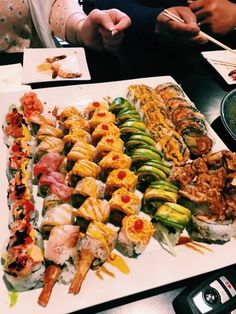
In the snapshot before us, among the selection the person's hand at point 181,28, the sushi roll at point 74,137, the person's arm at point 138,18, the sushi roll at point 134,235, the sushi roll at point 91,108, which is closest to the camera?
the sushi roll at point 134,235

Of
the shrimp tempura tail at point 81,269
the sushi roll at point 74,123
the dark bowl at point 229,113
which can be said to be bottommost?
the shrimp tempura tail at point 81,269

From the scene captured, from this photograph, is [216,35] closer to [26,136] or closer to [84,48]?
[84,48]

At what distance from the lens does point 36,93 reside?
227 cm

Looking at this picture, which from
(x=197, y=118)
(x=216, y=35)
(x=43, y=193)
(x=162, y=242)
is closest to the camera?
(x=162, y=242)

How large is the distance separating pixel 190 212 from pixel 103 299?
22.1 inches

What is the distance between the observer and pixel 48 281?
4.39ft

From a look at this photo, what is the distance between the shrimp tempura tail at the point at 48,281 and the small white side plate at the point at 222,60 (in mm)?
1845

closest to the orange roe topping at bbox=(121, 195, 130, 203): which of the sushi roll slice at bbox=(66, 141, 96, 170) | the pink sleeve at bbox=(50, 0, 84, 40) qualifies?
the sushi roll slice at bbox=(66, 141, 96, 170)

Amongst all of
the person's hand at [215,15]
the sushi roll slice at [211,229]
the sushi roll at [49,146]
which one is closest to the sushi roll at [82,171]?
the sushi roll at [49,146]

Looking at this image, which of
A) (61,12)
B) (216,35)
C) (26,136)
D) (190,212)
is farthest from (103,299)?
(216,35)

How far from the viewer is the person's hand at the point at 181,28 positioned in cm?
282

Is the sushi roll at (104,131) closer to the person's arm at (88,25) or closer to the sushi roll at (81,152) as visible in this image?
the sushi roll at (81,152)

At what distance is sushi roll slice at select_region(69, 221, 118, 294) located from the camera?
138cm

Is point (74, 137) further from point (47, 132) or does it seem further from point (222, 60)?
point (222, 60)
